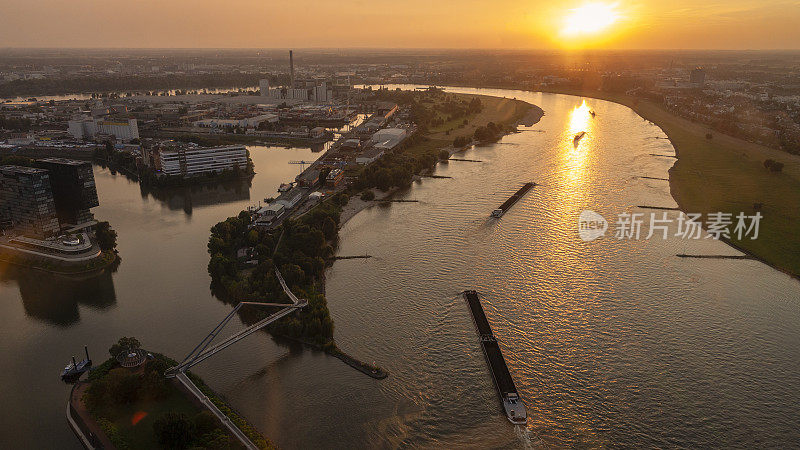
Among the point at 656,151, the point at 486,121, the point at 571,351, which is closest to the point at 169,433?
the point at 571,351

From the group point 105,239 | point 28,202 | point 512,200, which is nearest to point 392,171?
point 512,200

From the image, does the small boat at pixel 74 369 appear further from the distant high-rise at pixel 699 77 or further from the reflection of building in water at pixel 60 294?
the distant high-rise at pixel 699 77

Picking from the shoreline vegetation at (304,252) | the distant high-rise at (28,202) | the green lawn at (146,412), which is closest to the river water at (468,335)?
the shoreline vegetation at (304,252)

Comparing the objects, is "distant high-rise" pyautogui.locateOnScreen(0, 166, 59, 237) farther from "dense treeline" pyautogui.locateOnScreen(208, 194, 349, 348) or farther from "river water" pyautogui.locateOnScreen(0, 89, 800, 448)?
"dense treeline" pyautogui.locateOnScreen(208, 194, 349, 348)

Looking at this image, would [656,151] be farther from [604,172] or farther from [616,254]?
[616,254]

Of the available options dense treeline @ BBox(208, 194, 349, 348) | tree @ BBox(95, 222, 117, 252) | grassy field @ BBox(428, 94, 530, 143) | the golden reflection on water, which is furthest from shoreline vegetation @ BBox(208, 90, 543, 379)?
the golden reflection on water
